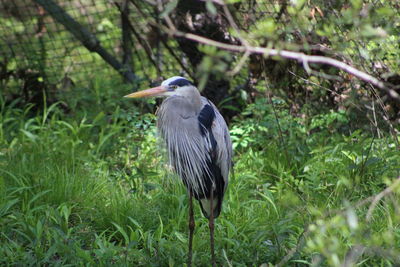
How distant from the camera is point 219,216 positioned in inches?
156

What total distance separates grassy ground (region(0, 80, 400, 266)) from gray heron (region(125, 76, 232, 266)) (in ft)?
0.71

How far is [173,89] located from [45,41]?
2.43 m

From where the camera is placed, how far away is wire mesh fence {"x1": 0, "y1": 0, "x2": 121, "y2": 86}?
5.63 m

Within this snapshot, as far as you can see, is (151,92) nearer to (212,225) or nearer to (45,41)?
(212,225)

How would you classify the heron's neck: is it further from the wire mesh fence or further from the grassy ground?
the wire mesh fence

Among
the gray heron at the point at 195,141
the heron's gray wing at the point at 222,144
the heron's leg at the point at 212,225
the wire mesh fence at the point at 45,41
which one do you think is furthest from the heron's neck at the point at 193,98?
the wire mesh fence at the point at 45,41

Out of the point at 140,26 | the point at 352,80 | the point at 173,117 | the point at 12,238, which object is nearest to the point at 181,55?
the point at 140,26

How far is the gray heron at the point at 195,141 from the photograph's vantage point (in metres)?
3.63

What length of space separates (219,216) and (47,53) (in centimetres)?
265

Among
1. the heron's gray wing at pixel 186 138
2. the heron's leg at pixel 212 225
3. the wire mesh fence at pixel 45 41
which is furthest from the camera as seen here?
the wire mesh fence at pixel 45 41

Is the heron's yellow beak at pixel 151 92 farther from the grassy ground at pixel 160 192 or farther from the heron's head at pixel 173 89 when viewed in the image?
the grassy ground at pixel 160 192

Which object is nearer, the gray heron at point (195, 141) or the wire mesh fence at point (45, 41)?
the gray heron at point (195, 141)

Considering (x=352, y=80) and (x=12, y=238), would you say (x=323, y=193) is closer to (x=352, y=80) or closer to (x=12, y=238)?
(x=352, y=80)

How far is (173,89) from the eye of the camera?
3.75 m
